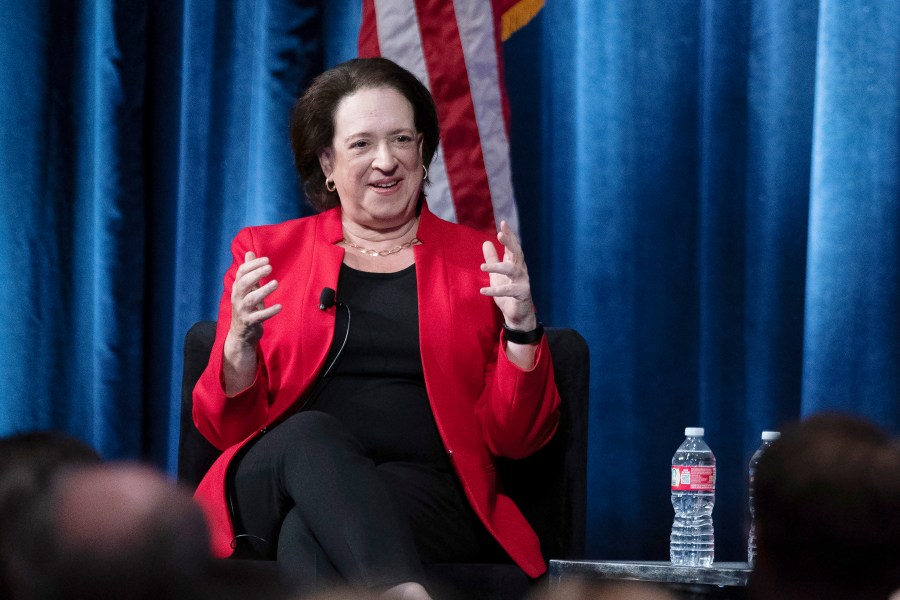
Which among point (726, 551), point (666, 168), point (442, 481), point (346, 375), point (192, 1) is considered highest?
point (192, 1)

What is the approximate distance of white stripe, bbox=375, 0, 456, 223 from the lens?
8.11 ft

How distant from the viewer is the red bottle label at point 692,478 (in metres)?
1.94

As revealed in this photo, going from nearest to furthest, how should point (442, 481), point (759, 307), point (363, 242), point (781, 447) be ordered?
point (781, 447) → point (442, 481) → point (363, 242) → point (759, 307)

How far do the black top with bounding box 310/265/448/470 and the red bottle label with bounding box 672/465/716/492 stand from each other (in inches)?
16.7

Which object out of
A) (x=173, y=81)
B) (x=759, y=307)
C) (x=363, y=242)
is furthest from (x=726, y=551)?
(x=173, y=81)

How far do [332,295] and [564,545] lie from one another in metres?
0.60

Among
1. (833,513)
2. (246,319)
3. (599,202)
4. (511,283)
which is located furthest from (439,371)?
(833,513)

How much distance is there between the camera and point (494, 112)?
2449mm

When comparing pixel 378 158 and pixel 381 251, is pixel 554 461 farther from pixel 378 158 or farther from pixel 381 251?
pixel 378 158

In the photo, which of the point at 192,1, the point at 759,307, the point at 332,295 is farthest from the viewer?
the point at 192,1

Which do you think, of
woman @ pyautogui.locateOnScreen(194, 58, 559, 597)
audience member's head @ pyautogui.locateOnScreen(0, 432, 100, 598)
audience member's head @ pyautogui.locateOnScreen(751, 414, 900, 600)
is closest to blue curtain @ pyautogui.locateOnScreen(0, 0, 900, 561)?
woman @ pyautogui.locateOnScreen(194, 58, 559, 597)

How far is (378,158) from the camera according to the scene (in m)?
2.10

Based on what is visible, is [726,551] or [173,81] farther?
[173,81]

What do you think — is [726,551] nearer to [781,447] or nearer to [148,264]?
[148,264]
